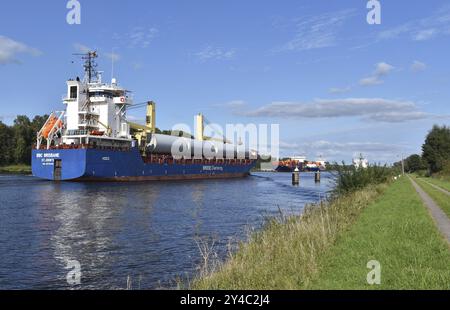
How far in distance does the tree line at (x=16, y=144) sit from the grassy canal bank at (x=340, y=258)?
347 ft

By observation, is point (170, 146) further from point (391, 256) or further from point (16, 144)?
point (391, 256)

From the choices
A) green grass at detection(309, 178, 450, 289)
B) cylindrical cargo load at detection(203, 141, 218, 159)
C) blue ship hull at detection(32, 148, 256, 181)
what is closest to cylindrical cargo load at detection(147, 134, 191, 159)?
blue ship hull at detection(32, 148, 256, 181)

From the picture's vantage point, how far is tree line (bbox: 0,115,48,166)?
110 m

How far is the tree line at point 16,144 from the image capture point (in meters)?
110

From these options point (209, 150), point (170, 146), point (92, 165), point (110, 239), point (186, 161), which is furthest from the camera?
point (209, 150)

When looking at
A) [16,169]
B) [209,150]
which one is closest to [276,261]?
[209,150]

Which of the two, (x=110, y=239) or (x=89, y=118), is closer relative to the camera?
(x=110, y=239)

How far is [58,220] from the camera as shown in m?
24.3

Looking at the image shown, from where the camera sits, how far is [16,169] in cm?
10506

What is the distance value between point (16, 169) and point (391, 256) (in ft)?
354
